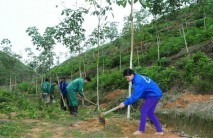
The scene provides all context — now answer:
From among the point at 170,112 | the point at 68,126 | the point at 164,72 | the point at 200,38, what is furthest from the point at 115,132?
the point at 200,38

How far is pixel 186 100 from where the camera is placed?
16.9m

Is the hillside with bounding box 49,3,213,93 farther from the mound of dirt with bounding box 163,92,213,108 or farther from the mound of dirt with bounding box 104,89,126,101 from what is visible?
the mound of dirt with bounding box 104,89,126,101

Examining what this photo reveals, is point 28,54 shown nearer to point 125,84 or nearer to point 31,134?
point 125,84

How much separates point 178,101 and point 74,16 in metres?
6.99

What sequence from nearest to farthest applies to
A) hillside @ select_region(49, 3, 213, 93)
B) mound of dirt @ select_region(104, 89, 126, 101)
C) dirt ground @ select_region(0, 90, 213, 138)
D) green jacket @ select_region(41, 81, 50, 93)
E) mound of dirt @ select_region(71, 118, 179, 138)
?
dirt ground @ select_region(0, 90, 213, 138) < mound of dirt @ select_region(71, 118, 179, 138) < green jacket @ select_region(41, 81, 50, 93) < hillside @ select_region(49, 3, 213, 93) < mound of dirt @ select_region(104, 89, 126, 101)

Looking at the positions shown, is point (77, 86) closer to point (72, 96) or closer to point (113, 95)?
point (72, 96)

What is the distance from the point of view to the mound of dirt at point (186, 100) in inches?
645

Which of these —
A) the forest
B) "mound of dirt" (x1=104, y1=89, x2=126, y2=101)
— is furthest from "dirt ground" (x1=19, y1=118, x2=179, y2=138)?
"mound of dirt" (x1=104, y1=89, x2=126, y2=101)

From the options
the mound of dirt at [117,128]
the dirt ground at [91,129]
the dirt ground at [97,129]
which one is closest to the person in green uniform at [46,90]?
the dirt ground at [91,129]

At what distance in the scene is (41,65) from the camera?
34.6 meters

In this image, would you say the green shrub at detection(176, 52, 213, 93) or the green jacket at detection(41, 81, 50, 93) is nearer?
the green shrub at detection(176, 52, 213, 93)

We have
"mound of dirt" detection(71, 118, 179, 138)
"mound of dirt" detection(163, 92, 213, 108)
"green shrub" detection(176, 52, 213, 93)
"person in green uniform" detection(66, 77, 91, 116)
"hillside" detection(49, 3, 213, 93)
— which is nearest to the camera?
"mound of dirt" detection(71, 118, 179, 138)

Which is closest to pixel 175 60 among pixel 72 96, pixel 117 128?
pixel 72 96

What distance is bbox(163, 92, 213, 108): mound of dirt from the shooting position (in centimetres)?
1640
